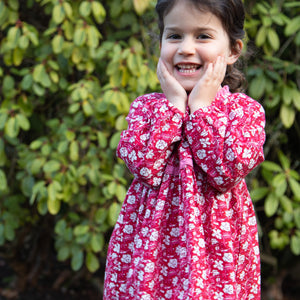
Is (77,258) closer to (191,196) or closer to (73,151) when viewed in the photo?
(73,151)

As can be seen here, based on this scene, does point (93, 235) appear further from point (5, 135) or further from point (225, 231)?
point (225, 231)

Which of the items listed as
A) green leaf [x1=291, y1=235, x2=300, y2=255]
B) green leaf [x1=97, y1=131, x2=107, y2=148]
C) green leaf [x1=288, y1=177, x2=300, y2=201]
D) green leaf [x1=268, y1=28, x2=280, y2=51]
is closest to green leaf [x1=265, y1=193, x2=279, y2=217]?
green leaf [x1=288, y1=177, x2=300, y2=201]

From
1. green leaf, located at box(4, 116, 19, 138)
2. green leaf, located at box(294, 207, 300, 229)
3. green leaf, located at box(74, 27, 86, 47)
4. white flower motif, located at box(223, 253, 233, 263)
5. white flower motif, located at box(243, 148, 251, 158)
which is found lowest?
green leaf, located at box(294, 207, 300, 229)

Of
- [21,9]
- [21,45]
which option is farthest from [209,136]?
[21,9]

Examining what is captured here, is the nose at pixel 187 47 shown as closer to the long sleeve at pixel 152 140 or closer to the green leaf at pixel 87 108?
the long sleeve at pixel 152 140

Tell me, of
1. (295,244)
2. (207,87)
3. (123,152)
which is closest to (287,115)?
(295,244)

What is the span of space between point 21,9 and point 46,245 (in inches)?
60.4

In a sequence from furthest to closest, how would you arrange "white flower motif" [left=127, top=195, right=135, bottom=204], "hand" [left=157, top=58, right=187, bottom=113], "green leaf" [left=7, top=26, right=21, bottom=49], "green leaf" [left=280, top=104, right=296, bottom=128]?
1. "green leaf" [left=280, top=104, right=296, bottom=128]
2. "green leaf" [left=7, top=26, right=21, bottom=49]
3. "white flower motif" [left=127, top=195, right=135, bottom=204]
4. "hand" [left=157, top=58, right=187, bottom=113]

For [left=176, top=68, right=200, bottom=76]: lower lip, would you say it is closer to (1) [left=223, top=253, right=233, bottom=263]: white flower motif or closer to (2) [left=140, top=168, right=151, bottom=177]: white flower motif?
(2) [left=140, top=168, right=151, bottom=177]: white flower motif

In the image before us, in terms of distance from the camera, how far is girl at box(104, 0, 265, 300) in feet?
4.00

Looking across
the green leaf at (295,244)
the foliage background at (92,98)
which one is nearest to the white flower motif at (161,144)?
→ the foliage background at (92,98)

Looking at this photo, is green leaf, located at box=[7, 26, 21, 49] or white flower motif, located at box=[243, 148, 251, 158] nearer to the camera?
white flower motif, located at box=[243, 148, 251, 158]

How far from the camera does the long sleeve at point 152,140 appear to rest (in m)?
1.23

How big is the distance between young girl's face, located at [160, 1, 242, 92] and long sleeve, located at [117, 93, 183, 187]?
0.11 meters
